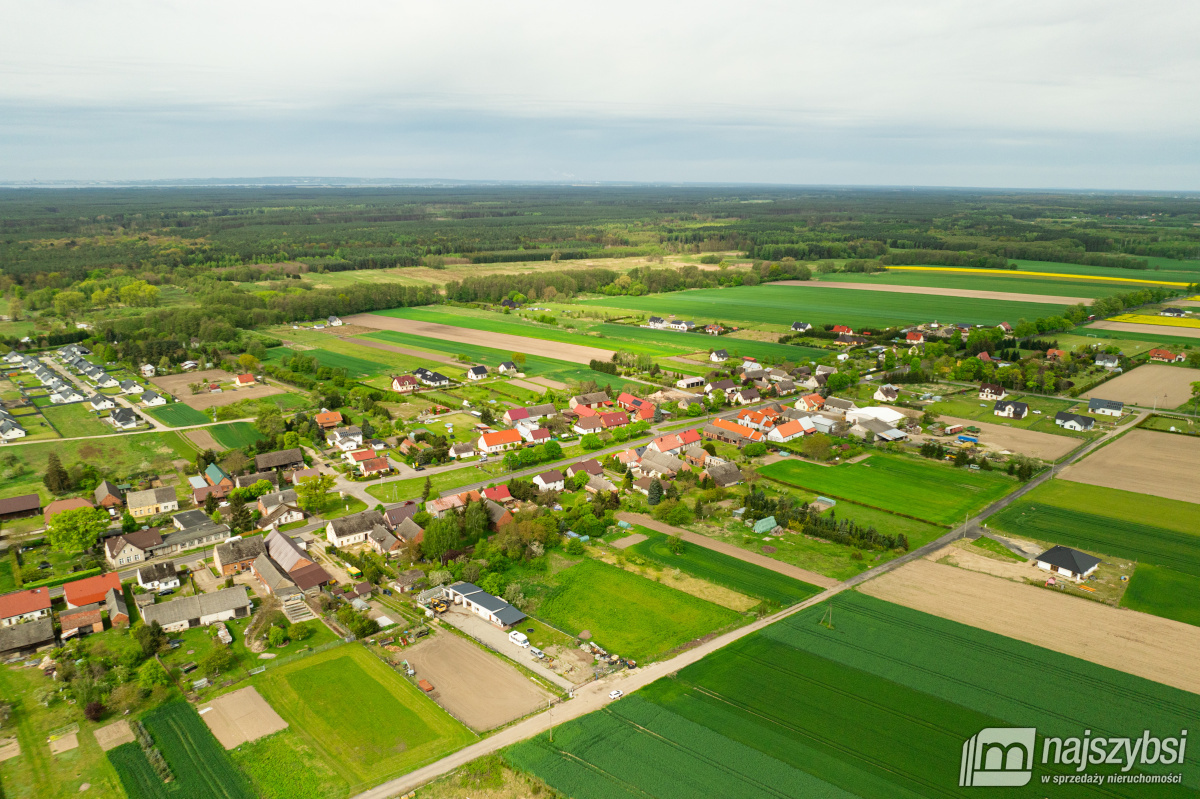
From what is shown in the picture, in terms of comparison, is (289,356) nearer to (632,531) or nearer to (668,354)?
(668,354)

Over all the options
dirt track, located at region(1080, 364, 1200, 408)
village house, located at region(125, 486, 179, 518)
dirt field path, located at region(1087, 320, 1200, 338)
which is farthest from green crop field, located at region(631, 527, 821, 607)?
dirt field path, located at region(1087, 320, 1200, 338)

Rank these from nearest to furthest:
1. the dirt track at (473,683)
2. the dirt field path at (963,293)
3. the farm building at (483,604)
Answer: the dirt track at (473,683), the farm building at (483,604), the dirt field path at (963,293)

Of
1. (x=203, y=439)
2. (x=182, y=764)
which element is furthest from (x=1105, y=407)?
(x=203, y=439)

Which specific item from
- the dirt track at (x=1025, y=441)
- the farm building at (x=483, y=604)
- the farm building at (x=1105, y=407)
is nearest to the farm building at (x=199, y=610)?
the farm building at (x=483, y=604)

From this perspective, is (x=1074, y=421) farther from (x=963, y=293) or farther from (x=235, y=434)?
(x=963, y=293)

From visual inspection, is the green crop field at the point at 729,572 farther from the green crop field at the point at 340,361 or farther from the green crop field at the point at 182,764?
the green crop field at the point at 340,361

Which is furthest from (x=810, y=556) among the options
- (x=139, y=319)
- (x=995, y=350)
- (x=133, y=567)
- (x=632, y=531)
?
(x=139, y=319)

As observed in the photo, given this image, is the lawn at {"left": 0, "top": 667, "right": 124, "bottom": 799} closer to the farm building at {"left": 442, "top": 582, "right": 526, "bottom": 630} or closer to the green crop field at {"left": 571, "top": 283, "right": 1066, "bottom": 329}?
the farm building at {"left": 442, "top": 582, "right": 526, "bottom": 630}
